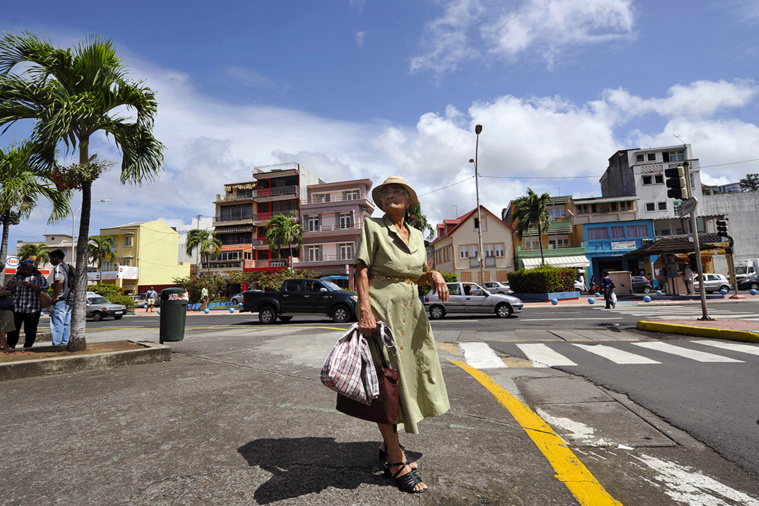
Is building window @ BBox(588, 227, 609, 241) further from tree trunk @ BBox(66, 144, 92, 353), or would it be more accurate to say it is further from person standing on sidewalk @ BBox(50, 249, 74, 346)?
tree trunk @ BBox(66, 144, 92, 353)

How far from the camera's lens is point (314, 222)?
5031cm

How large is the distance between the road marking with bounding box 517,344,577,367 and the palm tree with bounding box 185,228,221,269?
5366cm

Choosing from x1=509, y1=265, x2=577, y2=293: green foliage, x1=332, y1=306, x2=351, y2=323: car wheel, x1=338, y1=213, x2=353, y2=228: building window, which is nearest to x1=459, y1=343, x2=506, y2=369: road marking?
x1=332, y1=306, x2=351, y2=323: car wheel

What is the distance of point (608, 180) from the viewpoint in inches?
2244

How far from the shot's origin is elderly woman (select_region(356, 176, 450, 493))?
2.41 meters

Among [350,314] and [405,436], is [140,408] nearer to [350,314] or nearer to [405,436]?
[405,436]

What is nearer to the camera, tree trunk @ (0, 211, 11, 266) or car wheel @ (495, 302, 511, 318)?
tree trunk @ (0, 211, 11, 266)

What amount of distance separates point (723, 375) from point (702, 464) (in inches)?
131

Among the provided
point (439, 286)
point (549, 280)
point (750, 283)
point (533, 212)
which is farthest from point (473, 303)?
point (750, 283)

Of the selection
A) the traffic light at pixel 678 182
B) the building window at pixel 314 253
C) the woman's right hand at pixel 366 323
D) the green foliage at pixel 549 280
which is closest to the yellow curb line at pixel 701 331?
the traffic light at pixel 678 182

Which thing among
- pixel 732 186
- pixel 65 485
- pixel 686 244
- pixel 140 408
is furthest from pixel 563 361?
pixel 732 186

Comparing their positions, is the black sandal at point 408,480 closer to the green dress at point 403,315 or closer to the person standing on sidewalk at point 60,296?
the green dress at point 403,315

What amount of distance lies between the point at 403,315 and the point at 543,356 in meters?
5.40

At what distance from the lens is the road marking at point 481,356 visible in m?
6.34
